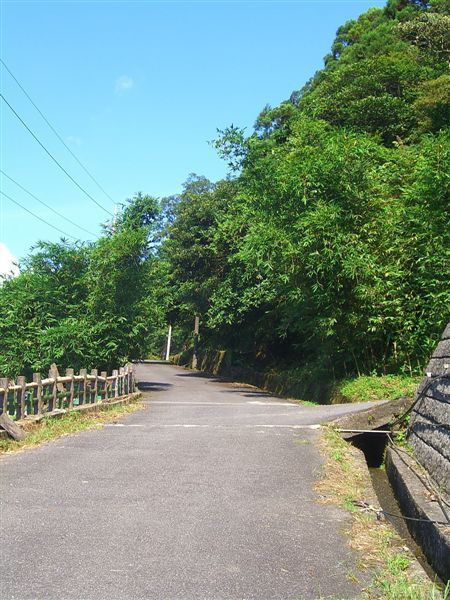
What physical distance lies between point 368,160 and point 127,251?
9.87 m

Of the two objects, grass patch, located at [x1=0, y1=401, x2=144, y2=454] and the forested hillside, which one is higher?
the forested hillside

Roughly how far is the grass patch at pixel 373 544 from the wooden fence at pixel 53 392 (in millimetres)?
5777

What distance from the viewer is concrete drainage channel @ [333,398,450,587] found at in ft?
17.5

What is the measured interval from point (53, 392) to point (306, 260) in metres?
8.77

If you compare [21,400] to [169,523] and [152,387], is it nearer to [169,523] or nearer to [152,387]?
[169,523]

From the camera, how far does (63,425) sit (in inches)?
460

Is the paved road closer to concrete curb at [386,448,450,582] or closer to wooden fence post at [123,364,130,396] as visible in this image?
concrete curb at [386,448,450,582]

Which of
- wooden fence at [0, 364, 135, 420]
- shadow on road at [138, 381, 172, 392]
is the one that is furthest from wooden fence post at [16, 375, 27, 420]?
shadow on road at [138, 381, 172, 392]

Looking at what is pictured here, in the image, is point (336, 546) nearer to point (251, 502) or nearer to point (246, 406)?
point (251, 502)

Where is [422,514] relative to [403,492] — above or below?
above

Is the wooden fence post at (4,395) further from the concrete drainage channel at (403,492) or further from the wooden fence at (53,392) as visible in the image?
the concrete drainage channel at (403,492)

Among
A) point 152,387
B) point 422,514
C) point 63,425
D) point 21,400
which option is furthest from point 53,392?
point 152,387

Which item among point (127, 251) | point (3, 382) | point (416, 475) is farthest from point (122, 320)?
point (416, 475)

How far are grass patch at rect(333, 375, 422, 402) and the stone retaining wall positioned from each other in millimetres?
4325
